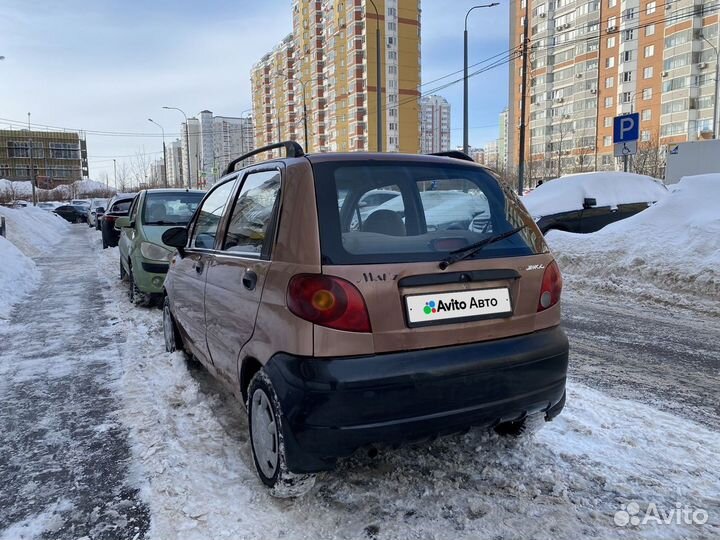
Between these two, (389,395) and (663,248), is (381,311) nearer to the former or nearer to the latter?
(389,395)

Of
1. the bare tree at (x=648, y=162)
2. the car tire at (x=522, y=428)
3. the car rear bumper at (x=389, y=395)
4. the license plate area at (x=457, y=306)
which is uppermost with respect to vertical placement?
the bare tree at (x=648, y=162)

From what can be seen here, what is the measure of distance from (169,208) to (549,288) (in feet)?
22.2

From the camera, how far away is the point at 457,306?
7.82ft

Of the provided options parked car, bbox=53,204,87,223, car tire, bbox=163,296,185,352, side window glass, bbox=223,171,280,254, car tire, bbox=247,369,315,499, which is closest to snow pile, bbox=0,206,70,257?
car tire, bbox=163,296,185,352

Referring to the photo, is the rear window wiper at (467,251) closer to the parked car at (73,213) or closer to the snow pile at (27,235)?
the snow pile at (27,235)

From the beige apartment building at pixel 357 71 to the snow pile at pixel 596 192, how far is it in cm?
6096

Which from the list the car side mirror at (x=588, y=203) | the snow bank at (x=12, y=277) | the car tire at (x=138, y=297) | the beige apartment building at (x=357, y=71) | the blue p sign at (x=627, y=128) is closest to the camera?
the car tire at (x=138, y=297)

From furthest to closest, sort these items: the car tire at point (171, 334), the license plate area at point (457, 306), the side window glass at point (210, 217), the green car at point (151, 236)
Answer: the green car at point (151, 236) → the car tire at point (171, 334) → the side window glass at point (210, 217) → the license plate area at point (457, 306)

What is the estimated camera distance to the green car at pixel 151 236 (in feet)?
23.2

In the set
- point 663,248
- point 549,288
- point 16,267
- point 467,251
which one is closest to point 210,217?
point 467,251

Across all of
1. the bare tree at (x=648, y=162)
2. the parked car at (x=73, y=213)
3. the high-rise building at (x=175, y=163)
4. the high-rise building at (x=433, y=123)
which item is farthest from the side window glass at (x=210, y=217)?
the high-rise building at (x=433, y=123)

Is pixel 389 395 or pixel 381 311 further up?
pixel 381 311

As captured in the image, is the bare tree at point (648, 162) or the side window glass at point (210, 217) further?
the bare tree at point (648, 162)

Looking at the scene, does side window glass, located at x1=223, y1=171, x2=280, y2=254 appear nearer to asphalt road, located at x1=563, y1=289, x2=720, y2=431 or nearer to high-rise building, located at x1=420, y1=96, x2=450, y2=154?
asphalt road, located at x1=563, y1=289, x2=720, y2=431
